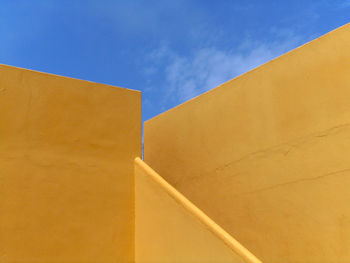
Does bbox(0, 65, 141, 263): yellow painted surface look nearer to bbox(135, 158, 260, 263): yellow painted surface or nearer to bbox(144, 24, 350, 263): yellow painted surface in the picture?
bbox(135, 158, 260, 263): yellow painted surface

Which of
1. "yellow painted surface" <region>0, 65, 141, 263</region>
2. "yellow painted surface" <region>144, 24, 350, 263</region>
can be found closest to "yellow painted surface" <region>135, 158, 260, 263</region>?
"yellow painted surface" <region>0, 65, 141, 263</region>

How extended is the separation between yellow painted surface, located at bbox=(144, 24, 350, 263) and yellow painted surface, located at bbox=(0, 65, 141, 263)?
57.6 inches

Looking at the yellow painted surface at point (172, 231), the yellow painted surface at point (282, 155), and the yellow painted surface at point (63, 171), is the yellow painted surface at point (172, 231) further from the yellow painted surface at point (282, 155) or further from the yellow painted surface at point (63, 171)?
the yellow painted surface at point (282, 155)

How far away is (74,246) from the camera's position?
13.5 ft

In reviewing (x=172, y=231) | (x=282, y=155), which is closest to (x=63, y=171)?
(x=172, y=231)

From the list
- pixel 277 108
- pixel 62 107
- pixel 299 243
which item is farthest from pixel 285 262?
pixel 62 107

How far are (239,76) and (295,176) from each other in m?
1.60

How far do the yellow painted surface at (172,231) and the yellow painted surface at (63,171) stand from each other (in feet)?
0.66

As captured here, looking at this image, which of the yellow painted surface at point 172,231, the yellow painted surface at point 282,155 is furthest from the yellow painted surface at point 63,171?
the yellow painted surface at point 282,155

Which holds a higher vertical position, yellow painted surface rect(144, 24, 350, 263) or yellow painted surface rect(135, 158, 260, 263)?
yellow painted surface rect(144, 24, 350, 263)

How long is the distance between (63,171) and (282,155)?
252cm

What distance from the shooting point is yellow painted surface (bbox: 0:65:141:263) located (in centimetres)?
399

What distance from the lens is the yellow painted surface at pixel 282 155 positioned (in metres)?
4.33

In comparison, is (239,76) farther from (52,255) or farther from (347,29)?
(52,255)
